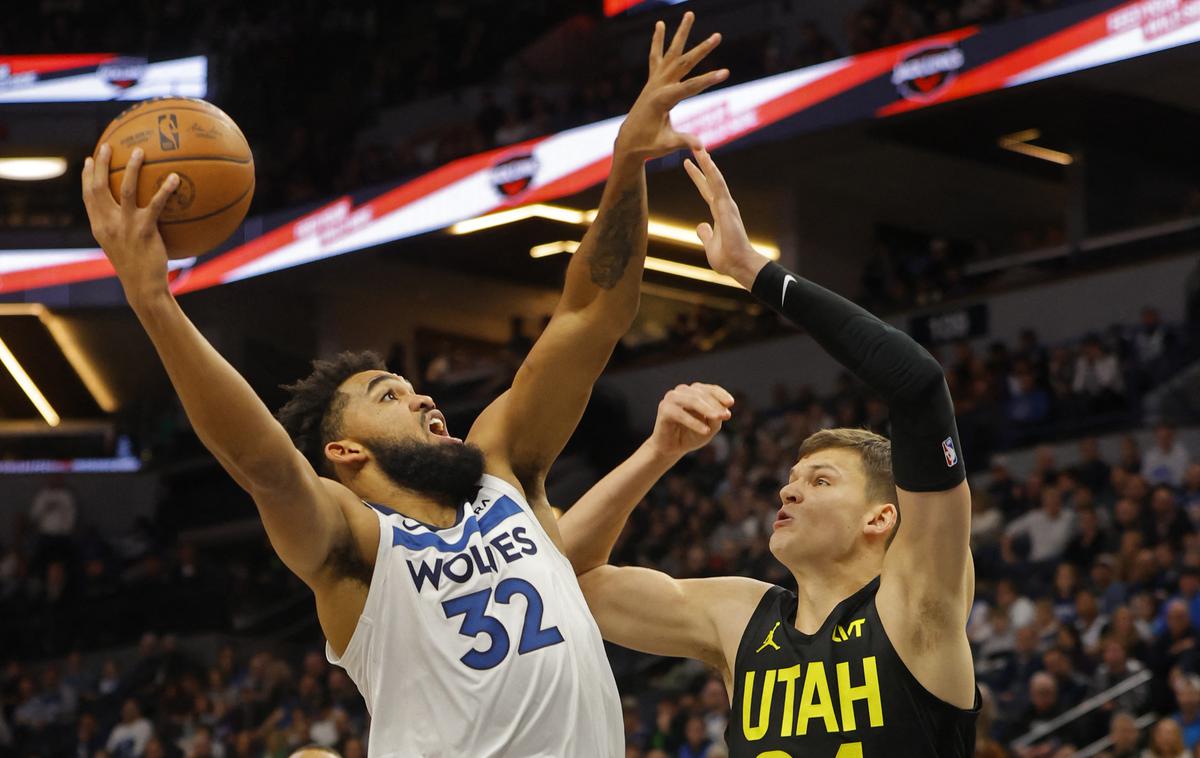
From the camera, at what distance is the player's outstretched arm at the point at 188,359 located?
3.31 metres

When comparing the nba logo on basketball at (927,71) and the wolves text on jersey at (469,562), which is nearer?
the wolves text on jersey at (469,562)

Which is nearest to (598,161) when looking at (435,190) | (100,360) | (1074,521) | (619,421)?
(435,190)

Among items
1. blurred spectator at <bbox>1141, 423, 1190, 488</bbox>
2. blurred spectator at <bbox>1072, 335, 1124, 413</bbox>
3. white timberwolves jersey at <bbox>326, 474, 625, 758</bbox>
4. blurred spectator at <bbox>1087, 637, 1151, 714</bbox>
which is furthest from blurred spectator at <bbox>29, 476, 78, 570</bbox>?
white timberwolves jersey at <bbox>326, 474, 625, 758</bbox>

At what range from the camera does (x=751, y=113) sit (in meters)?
17.0

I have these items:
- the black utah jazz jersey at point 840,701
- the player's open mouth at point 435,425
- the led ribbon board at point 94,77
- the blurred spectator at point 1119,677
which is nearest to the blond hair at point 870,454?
the black utah jazz jersey at point 840,701

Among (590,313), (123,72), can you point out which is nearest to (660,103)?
(590,313)

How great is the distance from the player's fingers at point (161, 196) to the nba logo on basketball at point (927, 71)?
13178mm

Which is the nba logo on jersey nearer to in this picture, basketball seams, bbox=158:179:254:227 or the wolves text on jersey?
the wolves text on jersey

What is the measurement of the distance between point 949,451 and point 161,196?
1.83m

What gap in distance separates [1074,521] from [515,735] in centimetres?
999

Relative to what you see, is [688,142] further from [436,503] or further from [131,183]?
[131,183]

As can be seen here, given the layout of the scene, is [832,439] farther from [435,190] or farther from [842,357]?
[435,190]

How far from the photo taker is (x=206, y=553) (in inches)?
922

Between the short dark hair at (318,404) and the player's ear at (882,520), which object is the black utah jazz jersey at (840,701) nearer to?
the player's ear at (882,520)
